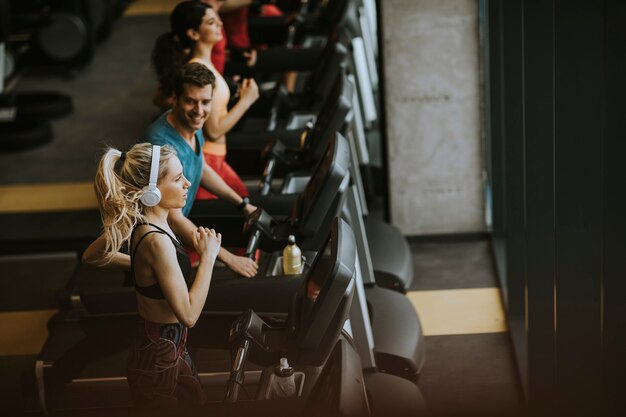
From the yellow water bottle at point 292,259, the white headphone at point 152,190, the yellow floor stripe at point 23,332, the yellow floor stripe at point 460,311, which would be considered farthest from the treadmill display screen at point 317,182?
the yellow floor stripe at point 23,332

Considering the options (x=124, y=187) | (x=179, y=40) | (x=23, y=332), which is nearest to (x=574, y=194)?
(x=124, y=187)

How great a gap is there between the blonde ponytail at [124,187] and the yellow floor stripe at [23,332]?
2083mm

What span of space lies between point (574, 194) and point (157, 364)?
1221mm

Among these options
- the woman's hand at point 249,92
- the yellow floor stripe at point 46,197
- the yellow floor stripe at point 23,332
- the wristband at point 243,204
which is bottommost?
the yellow floor stripe at point 23,332

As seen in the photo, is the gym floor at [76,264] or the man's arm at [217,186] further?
the gym floor at [76,264]

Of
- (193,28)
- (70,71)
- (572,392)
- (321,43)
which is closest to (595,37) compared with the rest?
(572,392)

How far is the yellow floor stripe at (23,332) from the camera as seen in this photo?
15.0 feet

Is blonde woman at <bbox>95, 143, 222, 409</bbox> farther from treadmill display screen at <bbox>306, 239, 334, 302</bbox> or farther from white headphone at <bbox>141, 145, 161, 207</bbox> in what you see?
treadmill display screen at <bbox>306, 239, 334, 302</bbox>

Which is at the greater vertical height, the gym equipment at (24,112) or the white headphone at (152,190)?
the white headphone at (152,190)

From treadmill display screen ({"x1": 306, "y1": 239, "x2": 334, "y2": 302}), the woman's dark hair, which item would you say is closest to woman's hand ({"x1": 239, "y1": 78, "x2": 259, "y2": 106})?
the woman's dark hair

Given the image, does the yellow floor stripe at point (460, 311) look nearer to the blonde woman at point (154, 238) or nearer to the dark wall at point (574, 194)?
the dark wall at point (574, 194)

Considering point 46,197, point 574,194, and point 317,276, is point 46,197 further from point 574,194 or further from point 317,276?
point 574,194

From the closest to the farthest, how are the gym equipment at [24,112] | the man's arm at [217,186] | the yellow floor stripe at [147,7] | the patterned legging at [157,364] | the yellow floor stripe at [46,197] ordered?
the patterned legging at [157,364] → the man's arm at [217,186] → the yellow floor stripe at [46,197] → the gym equipment at [24,112] → the yellow floor stripe at [147,7]

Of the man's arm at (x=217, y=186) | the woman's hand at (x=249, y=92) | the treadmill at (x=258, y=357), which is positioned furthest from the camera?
the woman's hand at (x=249, y=92)
